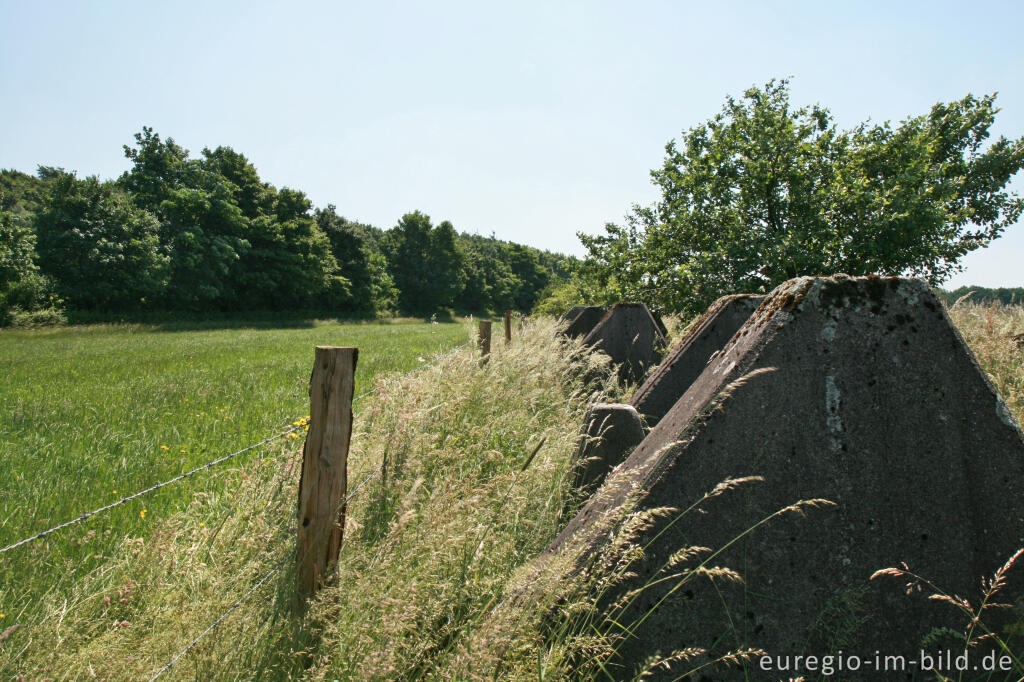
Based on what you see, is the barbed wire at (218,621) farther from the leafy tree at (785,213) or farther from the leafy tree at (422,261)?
the leafy tree at (422,261)

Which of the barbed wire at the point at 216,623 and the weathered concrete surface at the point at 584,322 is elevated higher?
the weathered concrete surface at the point at 584,322

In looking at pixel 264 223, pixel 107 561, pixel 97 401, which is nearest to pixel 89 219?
pixel 264 223

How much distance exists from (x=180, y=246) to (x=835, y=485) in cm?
4941

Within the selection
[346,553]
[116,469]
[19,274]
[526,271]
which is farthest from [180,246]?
[526,271]

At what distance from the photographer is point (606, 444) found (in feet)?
11.0

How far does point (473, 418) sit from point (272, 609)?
250cm

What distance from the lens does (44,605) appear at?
256cm

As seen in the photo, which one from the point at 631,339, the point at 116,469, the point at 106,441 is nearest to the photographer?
the point at 116,469

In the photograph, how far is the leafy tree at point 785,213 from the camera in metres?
15.5

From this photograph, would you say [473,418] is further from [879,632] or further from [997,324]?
[997,324]

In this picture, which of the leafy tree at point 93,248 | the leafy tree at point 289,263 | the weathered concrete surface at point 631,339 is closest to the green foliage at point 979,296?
the weathered concrete surface at point 631,339

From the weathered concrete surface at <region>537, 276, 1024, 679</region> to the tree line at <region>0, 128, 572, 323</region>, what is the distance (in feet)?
67.3

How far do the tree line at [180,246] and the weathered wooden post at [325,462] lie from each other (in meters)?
20.5

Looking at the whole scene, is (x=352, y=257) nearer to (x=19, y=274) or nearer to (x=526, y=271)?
(x=19, y=274)
